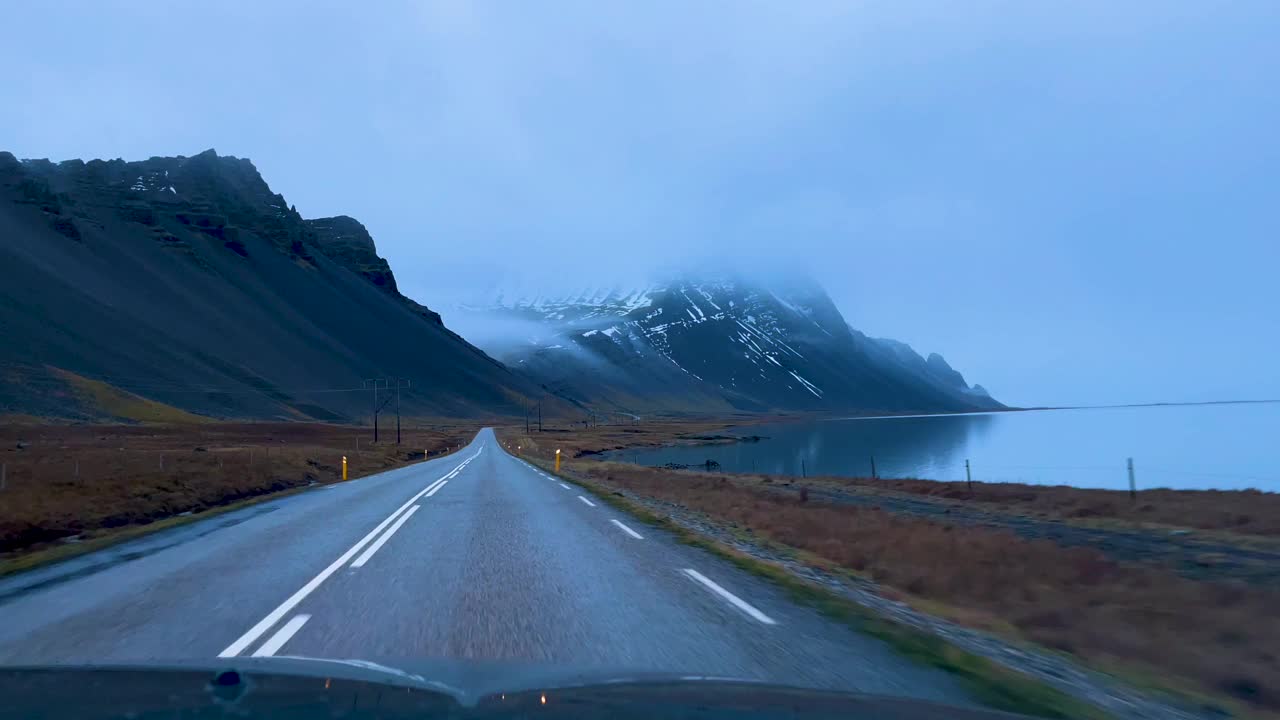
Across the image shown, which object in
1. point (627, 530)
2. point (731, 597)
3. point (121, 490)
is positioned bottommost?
point (731, 597)

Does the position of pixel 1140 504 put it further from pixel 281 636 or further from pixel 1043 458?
pixel 1043 458

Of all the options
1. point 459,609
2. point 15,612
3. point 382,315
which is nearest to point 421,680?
point 459,609

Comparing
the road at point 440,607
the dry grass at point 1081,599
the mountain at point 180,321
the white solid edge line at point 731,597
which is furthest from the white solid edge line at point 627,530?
the mountain at point 180,321

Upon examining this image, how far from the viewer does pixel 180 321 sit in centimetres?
13450

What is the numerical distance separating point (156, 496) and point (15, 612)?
1347cm

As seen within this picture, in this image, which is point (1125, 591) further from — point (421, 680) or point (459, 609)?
point (421, 680)

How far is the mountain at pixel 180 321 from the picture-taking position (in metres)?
106

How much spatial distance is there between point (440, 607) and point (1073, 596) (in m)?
7.14

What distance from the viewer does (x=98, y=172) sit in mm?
193250

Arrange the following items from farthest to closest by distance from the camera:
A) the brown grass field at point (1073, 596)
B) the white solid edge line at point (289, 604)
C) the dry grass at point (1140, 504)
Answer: the dry grass at point (1140, 504), the brown grass field at point (1073, 596), the white solid edge line at point (289, 604)

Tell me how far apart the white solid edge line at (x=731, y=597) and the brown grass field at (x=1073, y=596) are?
2144mm

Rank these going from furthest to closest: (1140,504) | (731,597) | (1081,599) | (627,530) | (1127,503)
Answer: (1127,503), (1140,504), (627,530), (1081,599), (731,597)

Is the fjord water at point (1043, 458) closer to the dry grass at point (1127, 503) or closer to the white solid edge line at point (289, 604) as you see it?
the dry grass at point (1127, 503)

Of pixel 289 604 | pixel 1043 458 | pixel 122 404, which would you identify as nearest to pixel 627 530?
pixel 289 604
